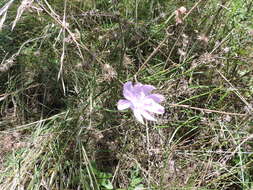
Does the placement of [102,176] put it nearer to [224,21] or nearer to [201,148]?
[201,148]

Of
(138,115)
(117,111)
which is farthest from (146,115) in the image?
(117,111)

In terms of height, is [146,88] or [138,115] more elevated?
[146,88]

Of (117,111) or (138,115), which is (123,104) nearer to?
(138,115)

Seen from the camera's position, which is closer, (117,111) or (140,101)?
(140,101)

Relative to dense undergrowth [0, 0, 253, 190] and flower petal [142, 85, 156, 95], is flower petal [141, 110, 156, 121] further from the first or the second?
dense undergrowth [0, 0, 253, 190]

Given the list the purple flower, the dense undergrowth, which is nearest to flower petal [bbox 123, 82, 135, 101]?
the purple flower

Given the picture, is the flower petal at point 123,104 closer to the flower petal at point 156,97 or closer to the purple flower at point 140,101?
the purple flower at point 140,101
